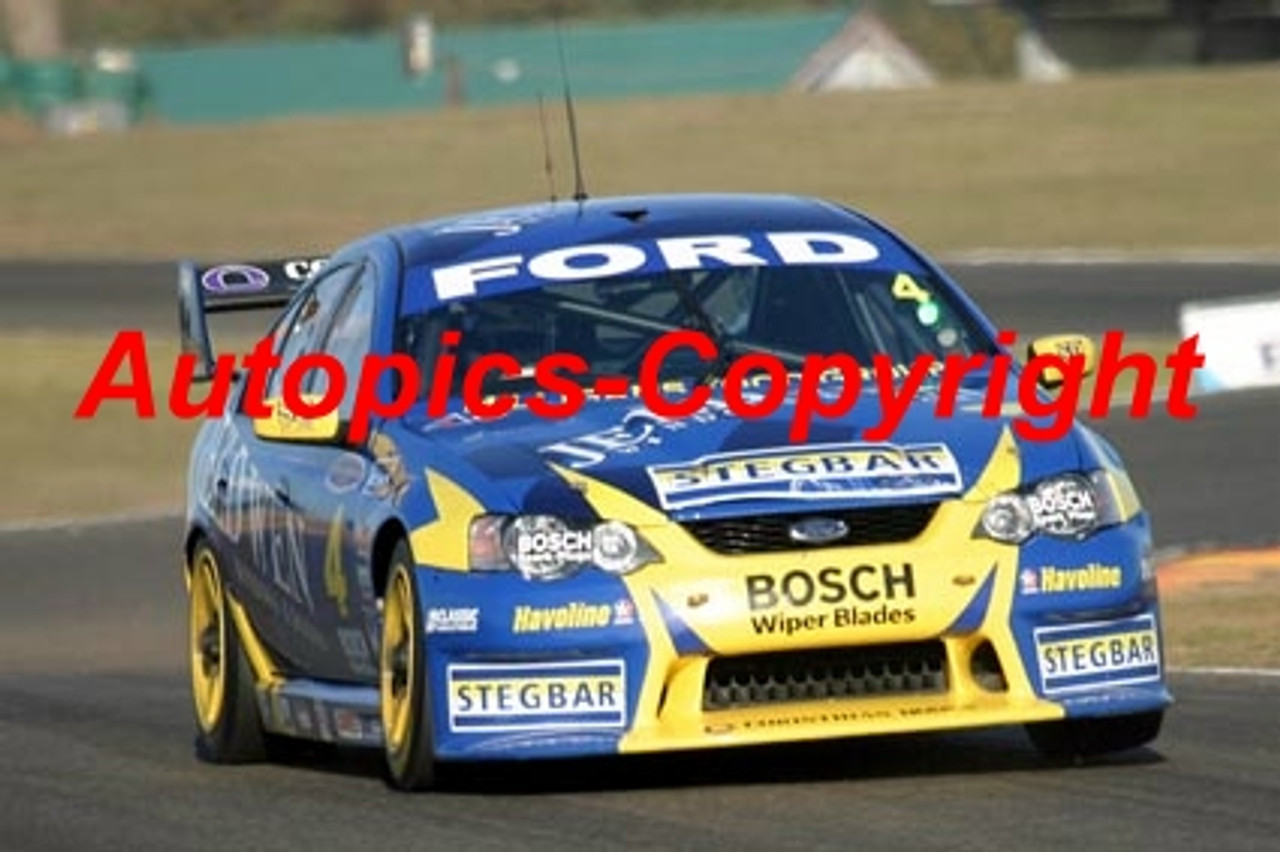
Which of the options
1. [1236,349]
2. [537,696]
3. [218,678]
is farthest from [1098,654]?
[1236,349]

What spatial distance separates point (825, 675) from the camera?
8578 millimetres

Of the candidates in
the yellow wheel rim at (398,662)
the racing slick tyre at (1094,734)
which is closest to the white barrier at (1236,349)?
the racing slick tyre at (1094,734)

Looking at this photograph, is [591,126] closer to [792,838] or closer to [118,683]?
[118,683]

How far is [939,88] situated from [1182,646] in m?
40.8

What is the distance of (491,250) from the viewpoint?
9.99 meters

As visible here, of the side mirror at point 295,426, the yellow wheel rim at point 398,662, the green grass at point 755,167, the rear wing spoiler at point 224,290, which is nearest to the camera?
the yellow wheel rim at point 398,662

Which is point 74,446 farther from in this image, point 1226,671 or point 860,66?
point 860,66

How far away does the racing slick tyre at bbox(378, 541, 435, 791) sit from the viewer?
343 inches

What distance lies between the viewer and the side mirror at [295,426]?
962cm

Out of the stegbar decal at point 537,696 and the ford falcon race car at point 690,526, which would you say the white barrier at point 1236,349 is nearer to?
the ford falcon race car at point 690,526

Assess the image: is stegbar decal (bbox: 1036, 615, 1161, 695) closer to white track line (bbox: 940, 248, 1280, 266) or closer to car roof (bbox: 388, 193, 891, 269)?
car roof (bbox: 388, 193, 891, 269)

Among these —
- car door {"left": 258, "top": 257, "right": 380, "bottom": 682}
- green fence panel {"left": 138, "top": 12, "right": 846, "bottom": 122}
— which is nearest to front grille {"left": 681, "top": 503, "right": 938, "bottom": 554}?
car door {"left": 258, "top": 257, "right": 380, "bottom": 682}

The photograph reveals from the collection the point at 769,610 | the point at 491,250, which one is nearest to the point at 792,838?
the point at 769,610

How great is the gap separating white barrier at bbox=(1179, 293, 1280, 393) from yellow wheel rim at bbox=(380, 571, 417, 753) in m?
15.3
